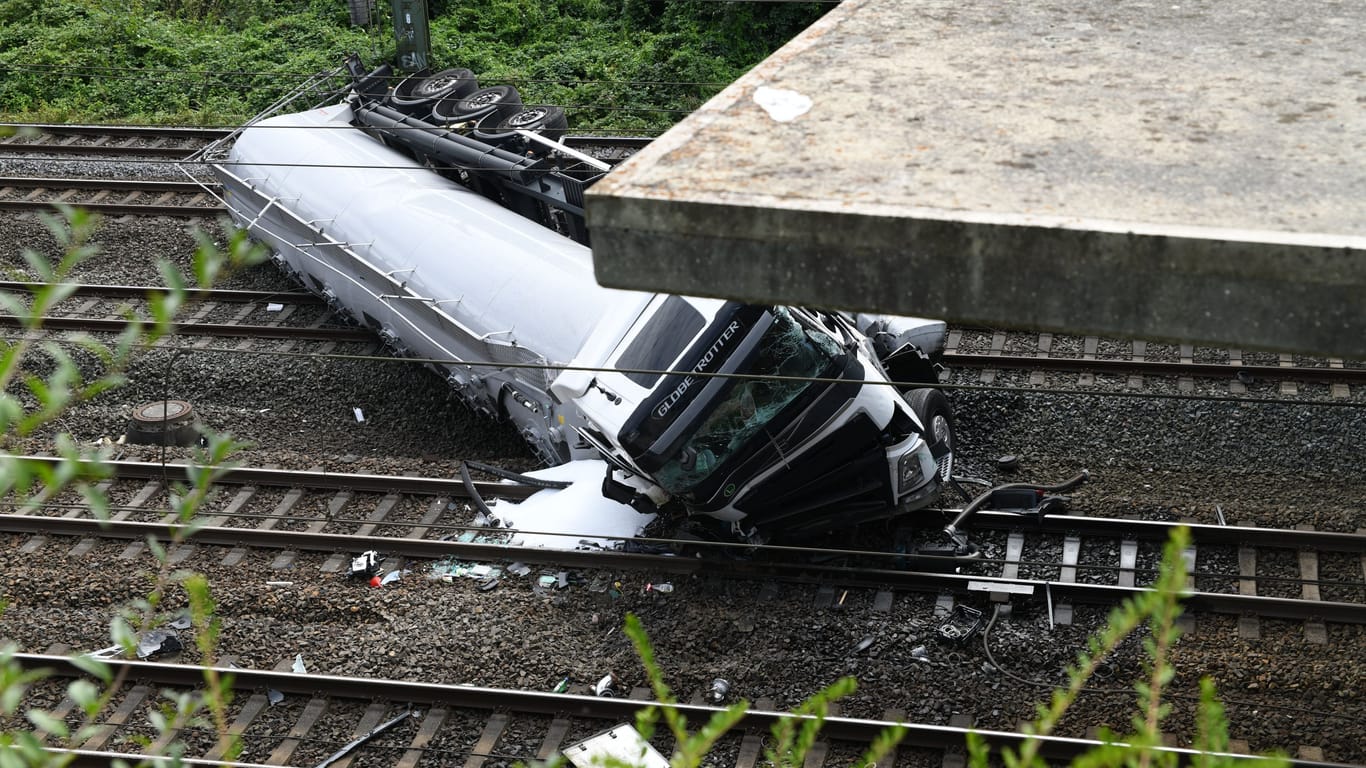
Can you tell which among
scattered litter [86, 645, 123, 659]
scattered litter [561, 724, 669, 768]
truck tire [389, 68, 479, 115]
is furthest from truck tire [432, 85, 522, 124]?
scattered litter [561, 724, 669, 768]

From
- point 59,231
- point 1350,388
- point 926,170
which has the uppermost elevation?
point 59,231

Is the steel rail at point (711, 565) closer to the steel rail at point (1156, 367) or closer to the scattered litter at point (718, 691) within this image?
the scattered litter at point (718, 691)

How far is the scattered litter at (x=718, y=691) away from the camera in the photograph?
358 inches

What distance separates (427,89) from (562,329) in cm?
648

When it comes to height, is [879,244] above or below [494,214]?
above

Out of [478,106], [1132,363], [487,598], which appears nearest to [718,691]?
[487,598]

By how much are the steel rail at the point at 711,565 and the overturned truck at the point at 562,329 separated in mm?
400

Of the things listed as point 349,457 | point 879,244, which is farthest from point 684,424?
point 879,244

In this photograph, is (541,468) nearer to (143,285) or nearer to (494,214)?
(494,214)

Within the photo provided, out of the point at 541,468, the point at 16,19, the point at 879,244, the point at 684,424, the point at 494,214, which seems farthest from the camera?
the point at 16,19

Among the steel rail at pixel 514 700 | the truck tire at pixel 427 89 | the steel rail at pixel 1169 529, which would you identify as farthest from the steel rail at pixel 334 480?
the truck tire at pixel 427 89

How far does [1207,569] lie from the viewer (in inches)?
396

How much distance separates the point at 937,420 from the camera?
11141 mm

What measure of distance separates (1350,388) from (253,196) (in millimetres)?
11719
